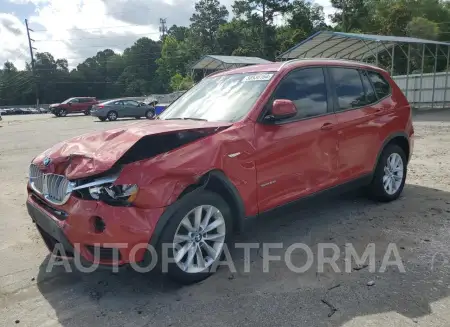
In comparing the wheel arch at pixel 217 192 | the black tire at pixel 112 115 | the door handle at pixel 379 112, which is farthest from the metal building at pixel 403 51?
the wheel arch at pixel 217 192

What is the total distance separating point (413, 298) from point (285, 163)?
1.53 m

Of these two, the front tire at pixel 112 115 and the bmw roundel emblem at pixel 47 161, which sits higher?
the bmw roundel emblem at pixel 47 161

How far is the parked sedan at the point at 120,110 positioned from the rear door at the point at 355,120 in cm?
2166

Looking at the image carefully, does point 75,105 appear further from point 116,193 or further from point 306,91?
point 116,193

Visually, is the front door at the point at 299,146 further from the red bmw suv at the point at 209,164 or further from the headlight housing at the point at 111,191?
the headlight housing at the point at 111,191

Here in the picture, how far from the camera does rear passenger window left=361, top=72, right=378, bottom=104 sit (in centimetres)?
476

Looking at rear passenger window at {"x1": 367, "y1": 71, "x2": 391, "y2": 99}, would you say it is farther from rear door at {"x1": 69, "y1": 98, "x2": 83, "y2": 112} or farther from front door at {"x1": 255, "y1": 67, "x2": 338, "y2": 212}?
rear door at {"x1": 69, "y1": 98, "x2": 83, "y2": 112}

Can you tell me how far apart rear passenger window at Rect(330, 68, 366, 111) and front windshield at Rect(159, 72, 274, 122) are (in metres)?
0.96

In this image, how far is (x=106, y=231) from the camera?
2.75m

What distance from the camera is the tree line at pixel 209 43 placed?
133 feet

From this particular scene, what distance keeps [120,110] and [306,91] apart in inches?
933

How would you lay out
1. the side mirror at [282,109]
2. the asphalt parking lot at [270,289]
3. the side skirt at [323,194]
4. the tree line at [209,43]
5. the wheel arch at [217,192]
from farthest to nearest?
1. the tree line at [209,43]
2. the side skirt at [323,194]
3. the side mirror at [282,109]
4. the wheel arch at [217,192]
5. the asphalt parking lot at [270,289]

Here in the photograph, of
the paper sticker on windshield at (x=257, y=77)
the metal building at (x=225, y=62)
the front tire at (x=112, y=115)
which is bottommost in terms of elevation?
the front tire at (x=112, y=115)

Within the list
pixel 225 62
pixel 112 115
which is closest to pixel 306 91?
pixel 112 115
